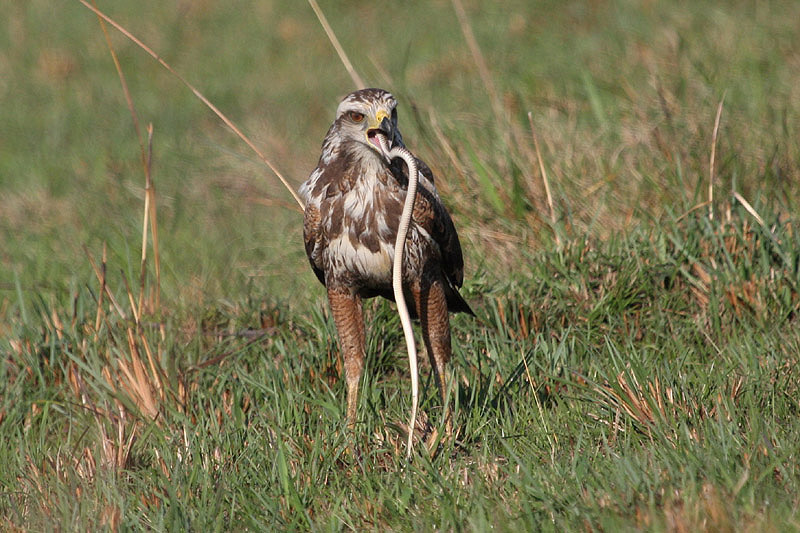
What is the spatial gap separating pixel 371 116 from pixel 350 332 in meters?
0.96

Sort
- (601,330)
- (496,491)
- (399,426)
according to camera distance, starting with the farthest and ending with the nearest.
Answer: (601,330)
(399,426)
(496,491)

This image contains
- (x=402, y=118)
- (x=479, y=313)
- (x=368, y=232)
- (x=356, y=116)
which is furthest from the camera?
(x=402, y=118)

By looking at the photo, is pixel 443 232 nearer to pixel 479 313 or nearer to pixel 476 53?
pixel 479 313

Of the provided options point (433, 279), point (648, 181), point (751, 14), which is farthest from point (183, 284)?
point (751, 14)

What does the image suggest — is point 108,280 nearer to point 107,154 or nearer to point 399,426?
point 107,154

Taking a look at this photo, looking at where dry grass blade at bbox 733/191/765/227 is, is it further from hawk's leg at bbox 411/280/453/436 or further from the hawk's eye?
the hawk's eye

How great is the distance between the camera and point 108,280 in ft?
19.1

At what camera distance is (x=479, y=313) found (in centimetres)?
462

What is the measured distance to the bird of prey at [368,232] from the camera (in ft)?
11.7

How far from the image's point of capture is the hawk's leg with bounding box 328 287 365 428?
3.88m

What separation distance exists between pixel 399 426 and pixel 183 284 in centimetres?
240

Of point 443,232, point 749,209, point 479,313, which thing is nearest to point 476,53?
point 479,313

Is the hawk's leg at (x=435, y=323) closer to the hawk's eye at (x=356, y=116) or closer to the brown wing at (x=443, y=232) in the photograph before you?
the brown wing at (x=443, y=232)

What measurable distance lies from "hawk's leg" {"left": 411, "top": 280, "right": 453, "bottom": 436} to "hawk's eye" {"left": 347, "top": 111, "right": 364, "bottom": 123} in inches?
28.8
